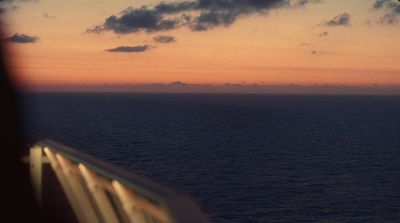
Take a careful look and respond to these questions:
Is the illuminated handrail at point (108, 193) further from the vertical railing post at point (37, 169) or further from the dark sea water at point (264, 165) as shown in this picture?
the dark sea water at point (264, 165)

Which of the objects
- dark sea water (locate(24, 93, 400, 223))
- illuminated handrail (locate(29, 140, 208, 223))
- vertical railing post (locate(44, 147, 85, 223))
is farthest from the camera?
dark sea water (locate(24, 93, 400, 223))

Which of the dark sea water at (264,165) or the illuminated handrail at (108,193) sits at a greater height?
the illuminated handrail at (108,193)

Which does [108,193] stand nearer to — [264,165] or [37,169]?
[37,169]

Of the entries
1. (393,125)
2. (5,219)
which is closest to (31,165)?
(5,219)

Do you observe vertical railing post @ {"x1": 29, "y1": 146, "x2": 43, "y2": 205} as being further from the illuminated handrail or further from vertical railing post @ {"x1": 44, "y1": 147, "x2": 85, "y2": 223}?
vertical railing post @ {"x1": 44, "y1": 147, "x2": 85, "y2": 223}

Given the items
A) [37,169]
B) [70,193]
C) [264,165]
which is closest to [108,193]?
[70,193]

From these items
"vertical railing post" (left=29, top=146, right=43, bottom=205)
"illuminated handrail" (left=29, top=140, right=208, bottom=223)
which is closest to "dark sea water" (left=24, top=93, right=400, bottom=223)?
"vertical railing post" (left=29, top=146, right=43, bottom=205)

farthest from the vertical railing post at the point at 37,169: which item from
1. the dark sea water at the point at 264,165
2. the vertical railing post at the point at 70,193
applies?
the dark sea water at the point at 264,165

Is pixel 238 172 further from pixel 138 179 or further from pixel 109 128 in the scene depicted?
pixel 138 179
